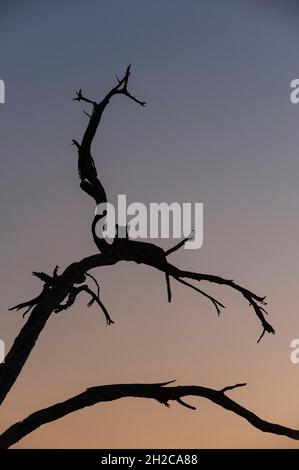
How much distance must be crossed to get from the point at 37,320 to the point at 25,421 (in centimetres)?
93

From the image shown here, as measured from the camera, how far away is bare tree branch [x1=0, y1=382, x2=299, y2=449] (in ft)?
17.7

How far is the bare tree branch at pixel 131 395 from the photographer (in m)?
5.40

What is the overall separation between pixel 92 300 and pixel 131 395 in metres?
1.58

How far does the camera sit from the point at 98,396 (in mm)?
5543

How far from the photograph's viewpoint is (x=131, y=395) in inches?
222

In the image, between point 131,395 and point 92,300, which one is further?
point 92,300

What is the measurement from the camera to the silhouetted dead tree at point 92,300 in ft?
17.9

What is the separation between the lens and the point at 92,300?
6969 millimetres

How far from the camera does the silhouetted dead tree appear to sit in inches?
215
